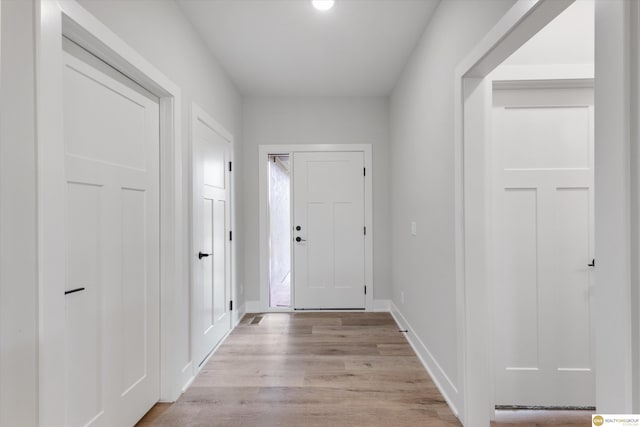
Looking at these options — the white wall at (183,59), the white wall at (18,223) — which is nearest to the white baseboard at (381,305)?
the white wall at (183,59)

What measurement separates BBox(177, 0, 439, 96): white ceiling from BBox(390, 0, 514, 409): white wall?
0.22 metres

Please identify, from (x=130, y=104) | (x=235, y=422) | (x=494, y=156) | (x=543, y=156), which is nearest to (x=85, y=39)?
(x=130, y=104)

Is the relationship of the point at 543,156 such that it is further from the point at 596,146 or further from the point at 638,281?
the point at 638,281

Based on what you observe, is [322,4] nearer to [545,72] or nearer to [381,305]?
[545,72]

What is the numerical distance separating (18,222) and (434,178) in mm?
2210

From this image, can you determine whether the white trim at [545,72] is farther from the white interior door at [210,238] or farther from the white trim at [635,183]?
the white interior door at [210,238]

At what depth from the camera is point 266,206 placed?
3873mm

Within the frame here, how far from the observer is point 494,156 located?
6.43 ft

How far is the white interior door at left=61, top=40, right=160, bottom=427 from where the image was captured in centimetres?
138

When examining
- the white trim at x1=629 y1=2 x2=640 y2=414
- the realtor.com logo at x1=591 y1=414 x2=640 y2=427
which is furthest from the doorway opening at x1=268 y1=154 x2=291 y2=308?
the white trim at x1=629 y1=2 x2=640 y2=414

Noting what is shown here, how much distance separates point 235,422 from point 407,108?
285cm

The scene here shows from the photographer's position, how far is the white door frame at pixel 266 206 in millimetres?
3873

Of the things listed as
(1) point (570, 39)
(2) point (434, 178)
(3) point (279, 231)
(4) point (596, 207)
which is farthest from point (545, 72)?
(3) point (279, 231)

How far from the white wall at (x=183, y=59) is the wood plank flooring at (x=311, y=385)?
375mm
